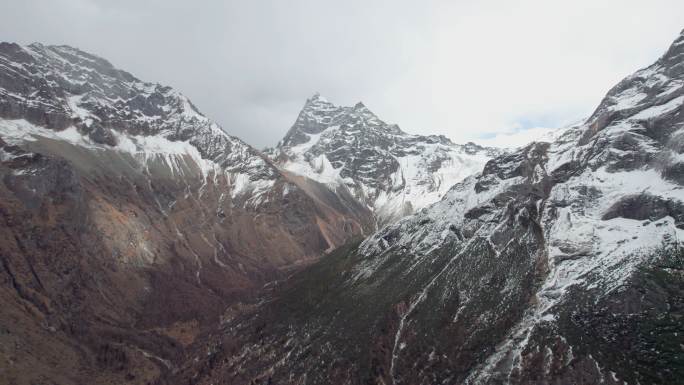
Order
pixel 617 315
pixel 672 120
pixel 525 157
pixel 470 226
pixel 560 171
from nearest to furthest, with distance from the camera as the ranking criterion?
pixel 617 315 < pixel 672 120 < pixel 560 171 < pixel 470 226 < pixel 525 157

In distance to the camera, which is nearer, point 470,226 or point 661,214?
point 661,214

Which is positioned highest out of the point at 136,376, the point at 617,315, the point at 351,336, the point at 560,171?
the point at 560,171

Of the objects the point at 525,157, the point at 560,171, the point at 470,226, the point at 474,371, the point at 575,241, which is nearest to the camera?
the point at 474,371

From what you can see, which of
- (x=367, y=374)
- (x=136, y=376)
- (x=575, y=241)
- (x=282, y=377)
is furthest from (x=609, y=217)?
(x=136, y=376)

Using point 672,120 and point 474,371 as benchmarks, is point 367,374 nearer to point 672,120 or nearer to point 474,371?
point 474,371

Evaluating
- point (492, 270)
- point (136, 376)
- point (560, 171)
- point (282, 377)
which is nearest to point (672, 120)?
point (560, 171)

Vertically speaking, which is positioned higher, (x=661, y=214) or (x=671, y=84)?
(x=671, y=84)
